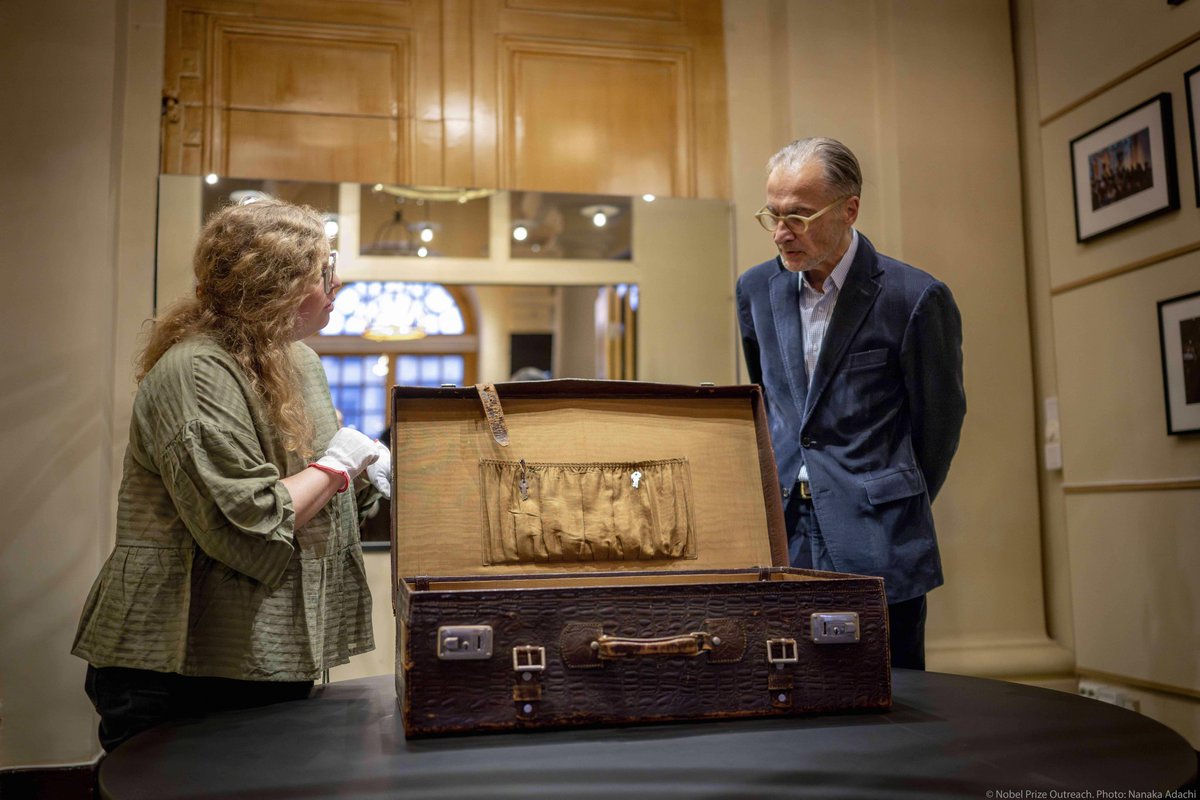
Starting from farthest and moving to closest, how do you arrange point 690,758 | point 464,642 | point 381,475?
point 381,475 < point 464,642 < point 690,758

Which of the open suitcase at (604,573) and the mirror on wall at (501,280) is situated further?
the mirror on wall at (501,280)

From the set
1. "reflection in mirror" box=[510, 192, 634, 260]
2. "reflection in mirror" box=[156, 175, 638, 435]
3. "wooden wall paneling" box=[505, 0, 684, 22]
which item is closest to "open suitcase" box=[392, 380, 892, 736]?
"reflection in mirror" box=[156, 175, 638, 435]

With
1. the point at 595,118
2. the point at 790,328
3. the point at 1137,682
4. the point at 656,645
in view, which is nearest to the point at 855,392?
the point at 790,328

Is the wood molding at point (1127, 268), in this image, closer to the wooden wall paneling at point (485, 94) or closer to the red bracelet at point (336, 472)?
the wooden wall paneling at point (485, 94)

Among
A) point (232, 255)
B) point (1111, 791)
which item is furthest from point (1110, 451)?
point (232, 255)

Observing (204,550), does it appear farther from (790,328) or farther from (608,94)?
(608,94)

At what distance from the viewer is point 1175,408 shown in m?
2.93

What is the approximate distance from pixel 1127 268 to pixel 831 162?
1.54 meters

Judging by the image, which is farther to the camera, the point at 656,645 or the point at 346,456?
the point at 346,456

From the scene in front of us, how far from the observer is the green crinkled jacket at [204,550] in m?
1.41

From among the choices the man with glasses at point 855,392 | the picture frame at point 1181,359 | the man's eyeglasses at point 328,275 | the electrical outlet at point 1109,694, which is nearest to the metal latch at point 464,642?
the man's eyeglasses at point 328,275

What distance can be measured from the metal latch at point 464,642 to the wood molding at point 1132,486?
2.46 metres

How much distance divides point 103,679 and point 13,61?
2445 mm

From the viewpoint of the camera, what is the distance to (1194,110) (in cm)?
282
